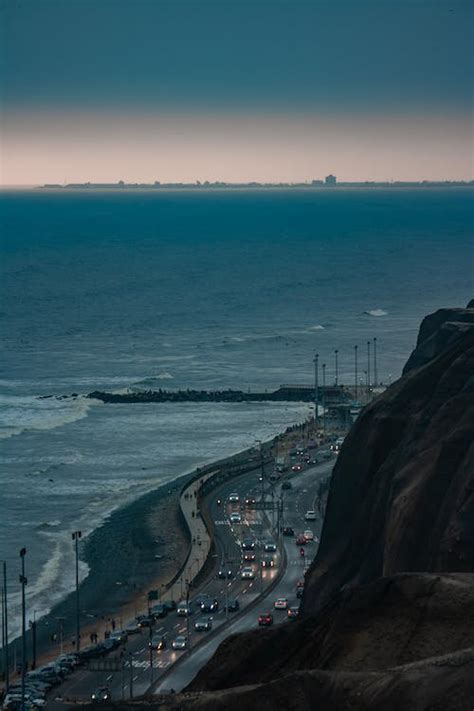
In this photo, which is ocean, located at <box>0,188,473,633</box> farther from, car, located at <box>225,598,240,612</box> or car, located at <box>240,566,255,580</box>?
car, located at <box>225,598,240,612</box>

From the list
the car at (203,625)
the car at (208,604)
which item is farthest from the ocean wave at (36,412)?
the car at (203,625)

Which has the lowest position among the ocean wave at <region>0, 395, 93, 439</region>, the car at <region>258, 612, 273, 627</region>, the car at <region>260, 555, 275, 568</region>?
the ocean wave at <region>0, 395, 93, 439</region>

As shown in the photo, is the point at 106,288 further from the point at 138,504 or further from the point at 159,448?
the point at 138,504

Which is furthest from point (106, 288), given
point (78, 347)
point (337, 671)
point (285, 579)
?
point (337, 671)

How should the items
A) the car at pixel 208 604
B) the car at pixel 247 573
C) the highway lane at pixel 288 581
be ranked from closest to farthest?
the highway lane at pixel 288 581, the car at pixel 208 604, the car at pixel 247 573

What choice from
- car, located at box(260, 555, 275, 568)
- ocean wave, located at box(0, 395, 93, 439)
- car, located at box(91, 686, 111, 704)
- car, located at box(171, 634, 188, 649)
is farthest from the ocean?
car, located at box(91, 686, 111, 704)

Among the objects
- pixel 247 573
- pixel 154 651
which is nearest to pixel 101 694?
pixel 154 651

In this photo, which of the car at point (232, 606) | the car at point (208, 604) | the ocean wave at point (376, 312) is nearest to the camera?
the car at point (232, 606)

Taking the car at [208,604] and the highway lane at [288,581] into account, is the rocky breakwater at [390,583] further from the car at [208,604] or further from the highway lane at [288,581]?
the car at [208,604]
